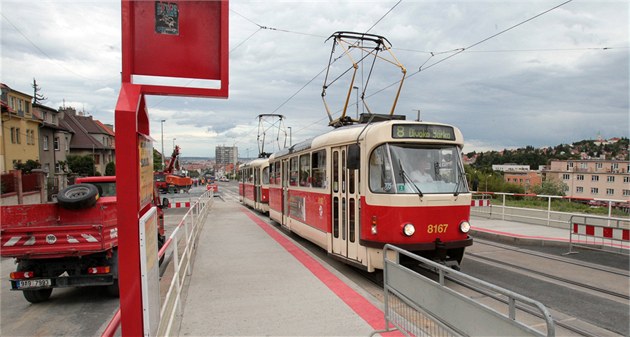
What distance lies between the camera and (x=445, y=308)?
3432mm

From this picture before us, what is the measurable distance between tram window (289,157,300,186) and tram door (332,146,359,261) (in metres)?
3.09

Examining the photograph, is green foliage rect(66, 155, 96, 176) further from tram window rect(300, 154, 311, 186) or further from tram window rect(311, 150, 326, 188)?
tram window rect(311, 150, 326, 188)

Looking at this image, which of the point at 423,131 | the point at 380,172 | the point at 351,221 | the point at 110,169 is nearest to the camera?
the point at 380,172

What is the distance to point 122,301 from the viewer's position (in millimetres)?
3059

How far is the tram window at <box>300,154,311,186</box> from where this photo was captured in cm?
996

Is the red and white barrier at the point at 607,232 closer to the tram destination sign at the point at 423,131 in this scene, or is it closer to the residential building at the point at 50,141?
the tram destination sign at the point at 423,131

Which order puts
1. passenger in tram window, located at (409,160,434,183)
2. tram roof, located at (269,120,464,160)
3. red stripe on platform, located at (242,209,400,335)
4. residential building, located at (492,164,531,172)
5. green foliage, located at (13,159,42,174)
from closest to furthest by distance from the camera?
red stripe on platform, located at (242,209,400,335) < passenger in tram window, located at (409,160,434,183) < tram roof, located at (269,120,464,160) < green foliage, located at (13,159,42,174) < residential building, located at (492,164,531,172)

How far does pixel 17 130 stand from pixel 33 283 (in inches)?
1388

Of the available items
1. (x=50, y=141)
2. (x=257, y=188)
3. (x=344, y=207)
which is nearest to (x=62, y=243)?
(x=344, y=207)

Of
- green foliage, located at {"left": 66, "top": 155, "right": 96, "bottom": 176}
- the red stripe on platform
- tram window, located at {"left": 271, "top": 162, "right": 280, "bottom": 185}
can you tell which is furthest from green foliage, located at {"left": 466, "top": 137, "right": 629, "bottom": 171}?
the red stripe on platform

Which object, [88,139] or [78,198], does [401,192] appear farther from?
[88,139]

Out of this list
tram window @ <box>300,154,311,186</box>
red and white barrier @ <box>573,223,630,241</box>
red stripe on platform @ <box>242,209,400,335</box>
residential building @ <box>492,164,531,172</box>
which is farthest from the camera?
residential building @ <box>492,164,531,172</box>

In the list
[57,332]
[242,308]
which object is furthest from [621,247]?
[57,332]

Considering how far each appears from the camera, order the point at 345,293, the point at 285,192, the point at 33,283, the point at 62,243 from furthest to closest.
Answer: the point at 285,192 → the point at 33,283 → the point at 62,243 → the point at 345,293
